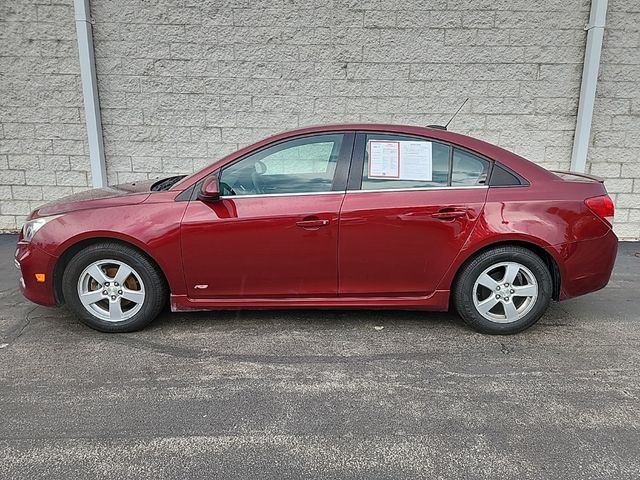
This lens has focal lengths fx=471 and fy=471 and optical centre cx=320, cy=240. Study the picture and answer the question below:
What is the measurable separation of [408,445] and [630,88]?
6398mm

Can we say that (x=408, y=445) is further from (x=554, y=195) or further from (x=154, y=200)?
(x=154, y=200)

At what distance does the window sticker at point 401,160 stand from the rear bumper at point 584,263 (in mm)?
1136

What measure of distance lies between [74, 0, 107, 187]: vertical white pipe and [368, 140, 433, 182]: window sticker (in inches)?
181

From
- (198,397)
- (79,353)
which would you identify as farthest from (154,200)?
(198,397)

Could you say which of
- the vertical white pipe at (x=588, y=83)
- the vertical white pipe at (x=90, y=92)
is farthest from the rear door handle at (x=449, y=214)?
the vertical white pipe at (x=90, y=92)

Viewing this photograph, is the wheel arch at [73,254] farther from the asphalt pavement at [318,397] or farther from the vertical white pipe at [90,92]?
the vertical white pipe at [90,92]

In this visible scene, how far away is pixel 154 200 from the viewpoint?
3494mm

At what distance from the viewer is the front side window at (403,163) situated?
350cm

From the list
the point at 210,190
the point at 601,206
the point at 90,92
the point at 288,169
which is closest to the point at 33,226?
the point at 210,190

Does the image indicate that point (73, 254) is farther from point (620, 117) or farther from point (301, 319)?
point (620, 117)

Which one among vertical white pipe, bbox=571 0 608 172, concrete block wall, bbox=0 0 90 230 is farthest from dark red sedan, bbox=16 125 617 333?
concrete block wall, bbox=0 0 90 230

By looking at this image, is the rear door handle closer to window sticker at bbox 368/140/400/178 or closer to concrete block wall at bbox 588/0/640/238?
window sticker at bbox 368/140/400/178

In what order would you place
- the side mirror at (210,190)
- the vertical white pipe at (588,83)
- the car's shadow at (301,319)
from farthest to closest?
the vertical white pipe at (588,83), the car's shadow at (301,319), the side mirror at (210,190)

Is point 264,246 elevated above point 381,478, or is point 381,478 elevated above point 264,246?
point 264,246
